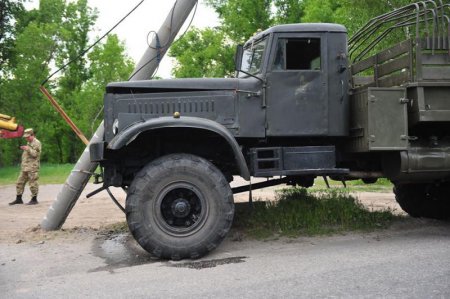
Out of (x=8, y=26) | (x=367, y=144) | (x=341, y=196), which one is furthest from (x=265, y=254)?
(x=8, y=26)

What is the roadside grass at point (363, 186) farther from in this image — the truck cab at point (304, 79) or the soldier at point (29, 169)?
the truck cab at point (304, 79)

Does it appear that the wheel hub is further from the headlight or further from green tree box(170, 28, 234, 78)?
green tree box(170, 28, 234, 78)

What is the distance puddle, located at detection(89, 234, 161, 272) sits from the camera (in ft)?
18.8

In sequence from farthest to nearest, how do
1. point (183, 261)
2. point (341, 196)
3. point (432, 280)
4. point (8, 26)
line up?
point (8, 26), point (341, 196), point (183, 261), point (432, 280)

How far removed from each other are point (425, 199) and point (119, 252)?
4.49 metres

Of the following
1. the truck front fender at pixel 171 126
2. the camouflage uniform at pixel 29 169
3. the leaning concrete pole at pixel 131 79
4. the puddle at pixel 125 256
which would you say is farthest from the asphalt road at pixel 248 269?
the camouflage uniform at pixel 29 169

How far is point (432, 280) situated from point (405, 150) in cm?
210

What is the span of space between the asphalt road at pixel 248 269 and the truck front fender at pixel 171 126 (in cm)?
118

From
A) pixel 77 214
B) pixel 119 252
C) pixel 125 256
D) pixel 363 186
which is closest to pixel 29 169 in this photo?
pixel 77 214

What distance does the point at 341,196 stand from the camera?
7660 millimetres

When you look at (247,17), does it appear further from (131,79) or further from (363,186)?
(131,79)

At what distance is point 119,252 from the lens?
20.7ft

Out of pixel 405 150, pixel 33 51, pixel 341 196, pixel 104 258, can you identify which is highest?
pixel 33 51

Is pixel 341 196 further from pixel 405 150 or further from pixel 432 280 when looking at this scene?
pixel 432 280
